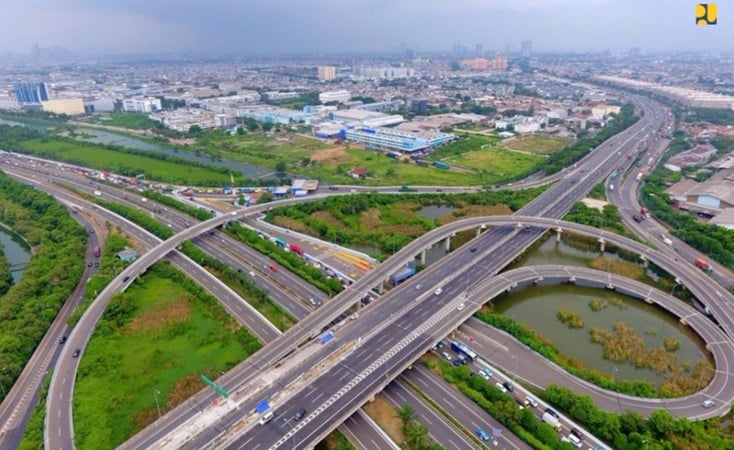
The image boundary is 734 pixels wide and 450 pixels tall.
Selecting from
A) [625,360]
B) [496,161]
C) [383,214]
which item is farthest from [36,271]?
[496,161]

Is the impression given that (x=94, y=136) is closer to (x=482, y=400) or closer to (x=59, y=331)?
(x=59, y=331)

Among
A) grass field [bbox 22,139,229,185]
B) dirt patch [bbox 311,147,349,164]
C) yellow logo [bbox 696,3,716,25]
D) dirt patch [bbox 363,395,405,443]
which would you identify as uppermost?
yellow logo [bbox 696,3,716,25]

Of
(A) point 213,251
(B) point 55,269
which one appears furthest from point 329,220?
(B) point 55,269

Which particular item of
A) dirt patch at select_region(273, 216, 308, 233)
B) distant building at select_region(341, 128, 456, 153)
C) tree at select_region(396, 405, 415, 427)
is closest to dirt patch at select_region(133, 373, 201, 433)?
tree at select_region(396, 405, 415, 427)

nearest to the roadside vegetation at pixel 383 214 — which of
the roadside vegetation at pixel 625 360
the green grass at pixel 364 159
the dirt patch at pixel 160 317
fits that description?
the green grass at pixel 364 159

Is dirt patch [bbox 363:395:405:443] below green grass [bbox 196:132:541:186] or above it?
below

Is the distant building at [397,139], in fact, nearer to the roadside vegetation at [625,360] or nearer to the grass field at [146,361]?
the roadside vegetation at [625,360]

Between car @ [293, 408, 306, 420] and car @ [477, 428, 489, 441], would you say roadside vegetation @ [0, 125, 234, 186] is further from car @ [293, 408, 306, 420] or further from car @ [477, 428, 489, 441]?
car @ [477, 428, 489, 441]
